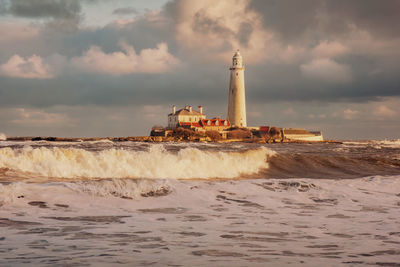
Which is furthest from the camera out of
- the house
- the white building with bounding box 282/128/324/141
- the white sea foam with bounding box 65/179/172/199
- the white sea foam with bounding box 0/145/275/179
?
the white building with bounding box 282/128/324/141

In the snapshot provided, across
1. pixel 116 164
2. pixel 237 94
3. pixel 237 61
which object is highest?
pixel 237 61

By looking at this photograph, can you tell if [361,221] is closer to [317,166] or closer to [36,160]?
[36,160]

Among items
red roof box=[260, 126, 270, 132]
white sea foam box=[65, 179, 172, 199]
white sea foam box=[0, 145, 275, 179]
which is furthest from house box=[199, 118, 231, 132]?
white sea foam box=[65, 179, 172, 199]

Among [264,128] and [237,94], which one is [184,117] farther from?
[264,128]

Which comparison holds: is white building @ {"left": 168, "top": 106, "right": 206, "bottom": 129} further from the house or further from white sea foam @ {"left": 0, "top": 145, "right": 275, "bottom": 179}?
white sea foam @ {"left": 0, "top": 145, "right": 275, "bottom": 179}

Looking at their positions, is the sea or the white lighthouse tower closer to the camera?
the sea

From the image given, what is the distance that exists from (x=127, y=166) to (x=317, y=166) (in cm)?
1018

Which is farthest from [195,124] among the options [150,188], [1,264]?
[1,264]

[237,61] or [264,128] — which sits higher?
[237,61]

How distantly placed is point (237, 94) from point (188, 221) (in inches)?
2945

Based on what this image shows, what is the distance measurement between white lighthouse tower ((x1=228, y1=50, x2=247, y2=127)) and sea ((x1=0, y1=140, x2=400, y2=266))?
66.9 metres

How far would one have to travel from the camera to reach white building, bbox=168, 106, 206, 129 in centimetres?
8431

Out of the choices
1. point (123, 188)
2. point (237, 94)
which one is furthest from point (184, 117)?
point (123, 188)

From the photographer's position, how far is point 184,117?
84.9 m
